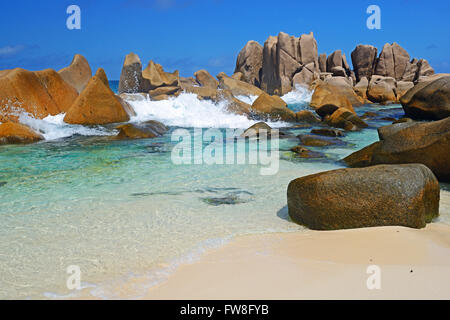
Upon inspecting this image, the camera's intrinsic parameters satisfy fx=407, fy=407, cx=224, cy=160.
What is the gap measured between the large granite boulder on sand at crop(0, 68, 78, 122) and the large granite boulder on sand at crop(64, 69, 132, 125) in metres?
0.89

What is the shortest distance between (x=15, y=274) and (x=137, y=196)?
2.38 m

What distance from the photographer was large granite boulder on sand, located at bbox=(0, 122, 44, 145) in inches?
411

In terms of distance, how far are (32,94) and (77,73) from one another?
13.7ft

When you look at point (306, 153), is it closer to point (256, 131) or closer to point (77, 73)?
point (256, 131)

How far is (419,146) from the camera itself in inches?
231

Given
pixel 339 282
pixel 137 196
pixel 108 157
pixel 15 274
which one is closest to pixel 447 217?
pixel 339 282

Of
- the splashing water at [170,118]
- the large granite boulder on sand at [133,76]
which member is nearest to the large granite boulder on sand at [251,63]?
the large granite boulder on sand at [133,76]

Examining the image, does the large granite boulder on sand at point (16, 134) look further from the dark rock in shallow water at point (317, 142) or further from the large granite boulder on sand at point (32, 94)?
the dark rock in shallow water at point (317, 142)

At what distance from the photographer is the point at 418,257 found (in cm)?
295

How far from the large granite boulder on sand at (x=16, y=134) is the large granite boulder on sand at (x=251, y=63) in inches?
1454

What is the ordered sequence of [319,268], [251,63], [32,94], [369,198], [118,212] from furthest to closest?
[251,63], [32,94], [118,212], [369,198], [319,268]

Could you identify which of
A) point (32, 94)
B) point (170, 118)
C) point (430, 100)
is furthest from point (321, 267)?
point (170, 118)

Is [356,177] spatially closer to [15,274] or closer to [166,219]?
[166,219]

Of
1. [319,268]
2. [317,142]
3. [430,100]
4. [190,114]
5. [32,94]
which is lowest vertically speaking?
[319,268]
